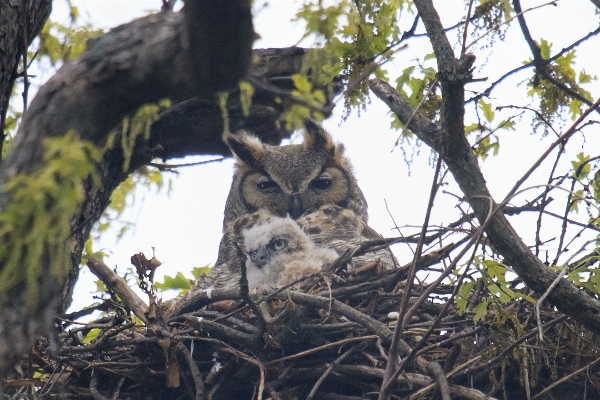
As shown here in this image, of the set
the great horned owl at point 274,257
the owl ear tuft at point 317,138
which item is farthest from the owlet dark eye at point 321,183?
the great horned owl at point 274,257

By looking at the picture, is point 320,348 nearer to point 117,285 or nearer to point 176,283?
point 117,285

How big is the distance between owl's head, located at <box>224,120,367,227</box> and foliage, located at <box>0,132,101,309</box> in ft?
8.59

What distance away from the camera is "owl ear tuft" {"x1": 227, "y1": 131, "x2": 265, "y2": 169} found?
4094 mm

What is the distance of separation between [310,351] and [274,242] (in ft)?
2.83

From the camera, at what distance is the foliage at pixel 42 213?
112 cm

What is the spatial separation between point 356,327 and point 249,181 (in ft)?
5.74

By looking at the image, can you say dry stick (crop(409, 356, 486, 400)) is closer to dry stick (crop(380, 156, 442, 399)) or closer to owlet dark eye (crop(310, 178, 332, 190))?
dry stick (crop(380, 156, 442, 399))

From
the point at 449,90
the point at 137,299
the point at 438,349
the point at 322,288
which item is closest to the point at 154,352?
the point at 137,299

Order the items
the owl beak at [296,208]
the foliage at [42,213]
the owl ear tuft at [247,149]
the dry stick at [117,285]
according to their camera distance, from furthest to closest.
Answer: the owl ear tuft at [247,149] → the owl beak at [296,208] → the dry stick at [117,285] → the foliage at [42,213]

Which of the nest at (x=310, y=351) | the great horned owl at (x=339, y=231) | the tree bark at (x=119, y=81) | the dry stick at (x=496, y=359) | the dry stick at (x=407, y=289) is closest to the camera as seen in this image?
the tree bark at (x=119, y=81)

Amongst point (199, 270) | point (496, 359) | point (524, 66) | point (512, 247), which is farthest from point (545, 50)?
point (199, 270)

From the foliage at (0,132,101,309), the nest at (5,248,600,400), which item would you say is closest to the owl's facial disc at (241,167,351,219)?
the nest at (5,248,600,400)

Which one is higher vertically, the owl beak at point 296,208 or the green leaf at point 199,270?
the owl beak at point 296,208

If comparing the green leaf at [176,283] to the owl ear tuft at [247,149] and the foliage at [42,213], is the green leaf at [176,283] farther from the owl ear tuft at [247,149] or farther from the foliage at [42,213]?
the foliage at [42,213]
